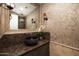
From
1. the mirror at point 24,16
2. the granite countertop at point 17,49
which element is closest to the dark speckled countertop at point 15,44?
the granite countertop at point 17,49

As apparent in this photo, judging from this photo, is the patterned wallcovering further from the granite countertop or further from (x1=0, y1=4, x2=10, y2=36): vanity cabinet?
(x1=0, y1=4, x2=10, y2=36): vanity cabinet

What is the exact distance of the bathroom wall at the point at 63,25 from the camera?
1.20m

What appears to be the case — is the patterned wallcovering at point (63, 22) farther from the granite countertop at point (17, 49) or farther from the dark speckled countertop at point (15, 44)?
the granite countertop at point (17, 49)

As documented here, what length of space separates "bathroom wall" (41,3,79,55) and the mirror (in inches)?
4.4

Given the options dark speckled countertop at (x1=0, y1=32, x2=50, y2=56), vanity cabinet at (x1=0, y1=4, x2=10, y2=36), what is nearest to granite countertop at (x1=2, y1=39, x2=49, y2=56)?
dark speckled countertop at (x1=0, y1=32, x2=50, y2=56)

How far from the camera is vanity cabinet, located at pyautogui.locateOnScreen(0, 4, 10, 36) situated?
1.11 m

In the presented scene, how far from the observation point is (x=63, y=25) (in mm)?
1252

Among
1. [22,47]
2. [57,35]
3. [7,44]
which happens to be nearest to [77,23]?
[57,35]

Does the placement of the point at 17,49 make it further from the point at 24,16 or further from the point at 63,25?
the point at 63,25

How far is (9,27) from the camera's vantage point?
1.16 meters

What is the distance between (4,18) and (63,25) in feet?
2.37

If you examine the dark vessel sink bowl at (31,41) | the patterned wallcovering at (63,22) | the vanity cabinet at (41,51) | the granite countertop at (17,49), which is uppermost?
the patterned wallcovering at (63,22)

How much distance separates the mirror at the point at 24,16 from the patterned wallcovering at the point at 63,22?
0.12 metres

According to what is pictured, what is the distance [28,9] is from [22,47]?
48cm
